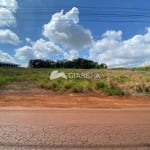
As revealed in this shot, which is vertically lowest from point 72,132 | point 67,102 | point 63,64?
point 72,132

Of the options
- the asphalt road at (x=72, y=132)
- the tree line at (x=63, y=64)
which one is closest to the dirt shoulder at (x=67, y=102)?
the asphalt road at (x=72, y=132)

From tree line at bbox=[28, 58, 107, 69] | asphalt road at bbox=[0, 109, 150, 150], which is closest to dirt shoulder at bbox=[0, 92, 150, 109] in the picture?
asphalt road at bbox=[0, 109, 150, 150]

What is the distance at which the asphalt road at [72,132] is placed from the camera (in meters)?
6.24

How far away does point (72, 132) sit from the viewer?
7395 mm

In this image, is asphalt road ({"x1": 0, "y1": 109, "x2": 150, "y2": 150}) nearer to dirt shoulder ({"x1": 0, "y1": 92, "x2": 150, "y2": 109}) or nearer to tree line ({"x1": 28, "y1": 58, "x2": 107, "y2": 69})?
dirt shoulder ({"x1": 0, "y1": 92, "x2": 150, "y2": 109})

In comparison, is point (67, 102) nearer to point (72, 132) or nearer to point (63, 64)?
point (72, 132)

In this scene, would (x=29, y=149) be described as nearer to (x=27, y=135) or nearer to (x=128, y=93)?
(x=27, y=135)

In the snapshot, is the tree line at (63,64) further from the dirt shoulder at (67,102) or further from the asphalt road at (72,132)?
the asphalt road at (72,132)

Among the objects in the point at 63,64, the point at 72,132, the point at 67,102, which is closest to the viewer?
the point at 72,132

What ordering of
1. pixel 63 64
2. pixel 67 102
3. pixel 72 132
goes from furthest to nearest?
1. pixel 63 64
2. pixel 67 102
3. pixel 72 132

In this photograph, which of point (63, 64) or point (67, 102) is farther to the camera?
point (63, 64)

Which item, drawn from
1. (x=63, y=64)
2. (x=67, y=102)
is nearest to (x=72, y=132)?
(x=67, y=102)

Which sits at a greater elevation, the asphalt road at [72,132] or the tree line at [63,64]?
the tree line at [63,64]

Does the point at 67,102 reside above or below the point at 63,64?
below
